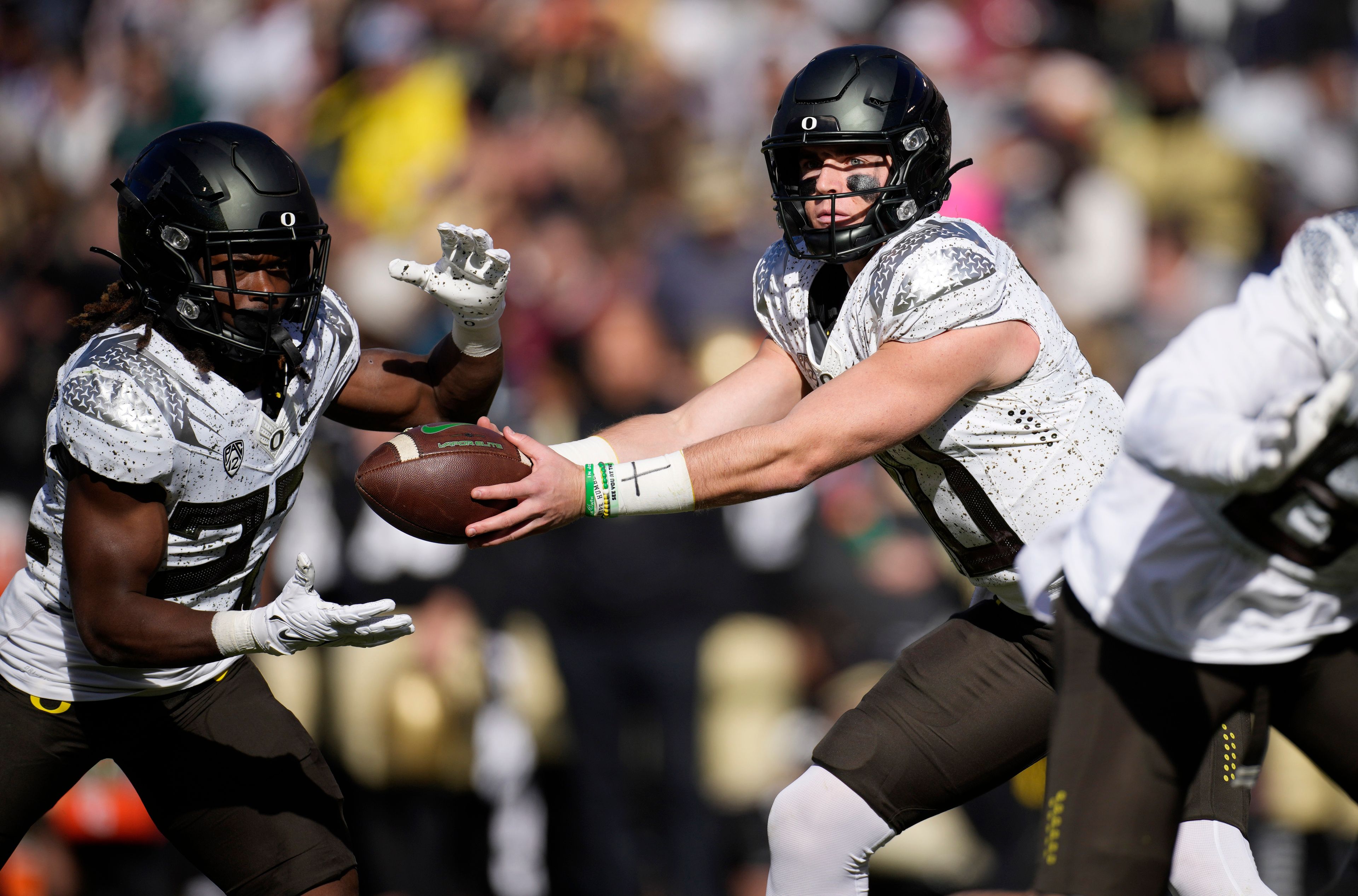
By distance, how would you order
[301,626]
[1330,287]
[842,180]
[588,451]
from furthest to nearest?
1. [588,451]
2. [842,180]
3. [301,626]
4. [1330,287]

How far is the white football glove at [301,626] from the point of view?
2545 millimetres

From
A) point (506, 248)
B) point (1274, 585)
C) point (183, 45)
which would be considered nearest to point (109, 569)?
point (1274, 585)

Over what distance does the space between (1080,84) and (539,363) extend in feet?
8.35

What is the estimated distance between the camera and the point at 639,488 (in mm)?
2682

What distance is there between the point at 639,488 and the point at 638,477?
0.02m

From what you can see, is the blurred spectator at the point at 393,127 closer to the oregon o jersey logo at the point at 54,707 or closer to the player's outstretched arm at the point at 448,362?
the player's outstretched arm at the point at 448,362

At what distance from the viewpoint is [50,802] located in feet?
9.56

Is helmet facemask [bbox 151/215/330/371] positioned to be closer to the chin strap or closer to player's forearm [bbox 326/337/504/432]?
the chin strap

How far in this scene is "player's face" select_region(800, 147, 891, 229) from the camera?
2889 mm

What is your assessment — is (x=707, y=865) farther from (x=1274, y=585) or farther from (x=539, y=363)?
(x=1274, y=585)

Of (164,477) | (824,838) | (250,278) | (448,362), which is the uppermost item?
(250,278)

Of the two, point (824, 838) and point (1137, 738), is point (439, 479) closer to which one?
point (824, 838)

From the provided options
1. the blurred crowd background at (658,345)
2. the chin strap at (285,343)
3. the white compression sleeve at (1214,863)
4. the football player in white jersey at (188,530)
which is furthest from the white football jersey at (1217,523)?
the blurred crowd background at (658,345)

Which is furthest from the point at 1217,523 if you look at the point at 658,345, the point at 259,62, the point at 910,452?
the point at 259,62
